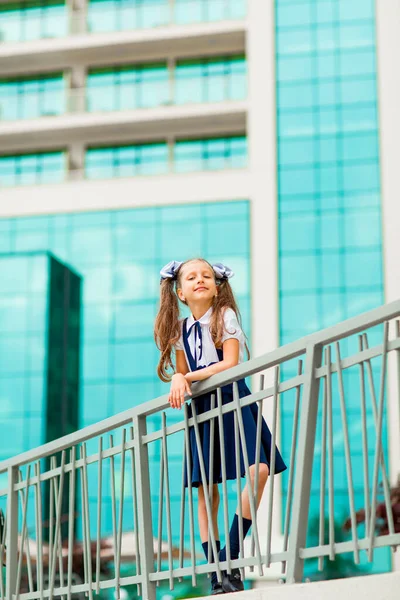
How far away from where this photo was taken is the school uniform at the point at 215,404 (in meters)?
5.34

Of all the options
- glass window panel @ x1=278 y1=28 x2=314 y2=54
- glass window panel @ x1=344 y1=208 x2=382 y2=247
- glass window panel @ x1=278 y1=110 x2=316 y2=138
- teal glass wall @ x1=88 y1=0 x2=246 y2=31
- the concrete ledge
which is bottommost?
the concrete ledge

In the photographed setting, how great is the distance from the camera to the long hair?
5.83 meters

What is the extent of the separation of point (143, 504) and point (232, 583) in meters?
0.84

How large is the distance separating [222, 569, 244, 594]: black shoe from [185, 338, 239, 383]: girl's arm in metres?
0.99

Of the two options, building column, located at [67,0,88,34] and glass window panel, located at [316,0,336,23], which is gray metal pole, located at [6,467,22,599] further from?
building column, located at [67,0,88,34]

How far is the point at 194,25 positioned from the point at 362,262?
13.3 meters

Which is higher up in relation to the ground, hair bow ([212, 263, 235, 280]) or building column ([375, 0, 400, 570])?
building column ([375, 0, 400, 570])

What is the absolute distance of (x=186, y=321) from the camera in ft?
19.5

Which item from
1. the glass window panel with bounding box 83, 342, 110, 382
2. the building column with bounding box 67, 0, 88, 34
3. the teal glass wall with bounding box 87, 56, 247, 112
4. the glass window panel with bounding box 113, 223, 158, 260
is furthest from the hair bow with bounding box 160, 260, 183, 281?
the building column with bounding box 67, 0, 88, 34

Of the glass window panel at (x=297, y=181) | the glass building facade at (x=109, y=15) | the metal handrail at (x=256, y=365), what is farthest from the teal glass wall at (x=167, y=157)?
the metal handrail at (x=256, y=365)

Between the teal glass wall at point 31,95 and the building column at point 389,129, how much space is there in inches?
568

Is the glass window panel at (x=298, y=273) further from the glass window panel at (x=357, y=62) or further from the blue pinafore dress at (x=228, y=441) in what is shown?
the blue pinafore dress at (x=228, y=441)

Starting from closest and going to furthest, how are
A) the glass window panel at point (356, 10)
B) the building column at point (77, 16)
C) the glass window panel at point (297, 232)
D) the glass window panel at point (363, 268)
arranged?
the glass window panel at point (363, 268) → the glass window panel at point (297, 232) → the glass window panel at point (356, 10) → the building column at point (77, 16)

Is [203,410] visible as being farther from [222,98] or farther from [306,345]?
[222,98]
